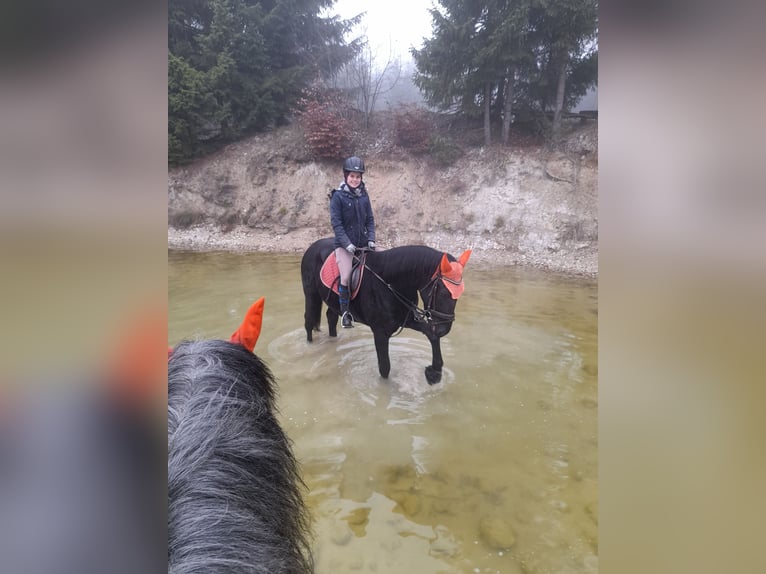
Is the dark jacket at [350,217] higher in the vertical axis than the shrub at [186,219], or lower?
lower

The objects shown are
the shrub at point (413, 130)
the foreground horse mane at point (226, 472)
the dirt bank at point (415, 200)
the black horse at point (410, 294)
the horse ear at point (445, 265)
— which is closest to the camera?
the foreground horse mane at point (226, 472)

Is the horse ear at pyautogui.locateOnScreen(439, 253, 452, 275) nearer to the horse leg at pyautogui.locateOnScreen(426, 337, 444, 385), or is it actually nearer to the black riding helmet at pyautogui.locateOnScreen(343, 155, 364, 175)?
the horse leg at pyautogui.locateOnScreen(426, 337, 444, 385)

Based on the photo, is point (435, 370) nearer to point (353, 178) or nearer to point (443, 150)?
point (353, 178)

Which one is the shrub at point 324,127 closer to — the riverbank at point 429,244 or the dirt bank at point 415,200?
the dirt bank at point 415,200

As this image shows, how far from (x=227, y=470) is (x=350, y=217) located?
3226mm

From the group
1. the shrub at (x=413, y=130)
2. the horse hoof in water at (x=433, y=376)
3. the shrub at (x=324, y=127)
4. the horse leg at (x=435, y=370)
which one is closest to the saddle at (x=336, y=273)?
the horse leg at (x=435, y=370)

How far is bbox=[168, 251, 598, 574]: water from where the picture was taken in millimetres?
2035

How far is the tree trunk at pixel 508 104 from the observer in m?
10.4

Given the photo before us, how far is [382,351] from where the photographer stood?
368cm

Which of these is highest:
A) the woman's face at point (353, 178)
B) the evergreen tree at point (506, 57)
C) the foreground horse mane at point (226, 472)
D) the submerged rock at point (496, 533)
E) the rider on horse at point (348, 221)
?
the evergreen tree at point (506, 57)

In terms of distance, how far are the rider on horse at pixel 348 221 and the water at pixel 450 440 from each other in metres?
0.90

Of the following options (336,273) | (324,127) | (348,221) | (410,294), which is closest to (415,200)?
(324,127)

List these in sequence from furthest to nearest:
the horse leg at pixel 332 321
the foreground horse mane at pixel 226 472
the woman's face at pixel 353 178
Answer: the horse leg at pixel 332 321, the woman's face at pixel 353 178, the foreground horse mane at pixel 226 472
